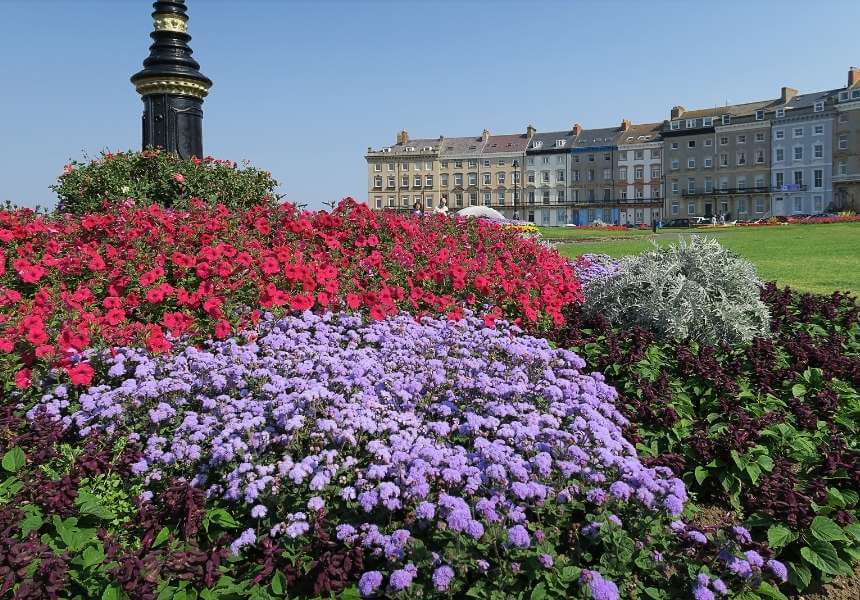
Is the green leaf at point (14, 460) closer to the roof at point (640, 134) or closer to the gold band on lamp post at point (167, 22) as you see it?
the gold band on lamp post at point (167, 22)

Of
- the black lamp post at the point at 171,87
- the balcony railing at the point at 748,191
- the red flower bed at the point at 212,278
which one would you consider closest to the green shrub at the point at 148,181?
the black lamp post at the point at 171,87

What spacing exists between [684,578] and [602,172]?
87725mm

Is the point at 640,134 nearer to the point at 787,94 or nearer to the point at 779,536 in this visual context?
the point at 787,94

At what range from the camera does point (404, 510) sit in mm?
2955

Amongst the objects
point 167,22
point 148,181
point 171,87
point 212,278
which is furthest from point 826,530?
point 167,22

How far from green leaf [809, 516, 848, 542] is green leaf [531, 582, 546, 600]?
54.9 inches

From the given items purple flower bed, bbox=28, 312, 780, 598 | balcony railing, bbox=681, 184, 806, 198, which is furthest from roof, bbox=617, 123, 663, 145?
purple flower bed, bbox=28, 312, 780, 598

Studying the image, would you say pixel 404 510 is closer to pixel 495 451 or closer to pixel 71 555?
pixel 495 451

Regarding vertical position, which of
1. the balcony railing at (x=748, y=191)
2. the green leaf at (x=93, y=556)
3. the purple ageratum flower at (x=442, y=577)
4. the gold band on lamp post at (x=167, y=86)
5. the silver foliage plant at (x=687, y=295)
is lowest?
the green leaf at (x=93, y=556)

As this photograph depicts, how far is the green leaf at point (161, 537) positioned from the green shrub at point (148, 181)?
696 cm

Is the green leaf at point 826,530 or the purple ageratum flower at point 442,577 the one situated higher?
the purple ageratum flower at point 442,577

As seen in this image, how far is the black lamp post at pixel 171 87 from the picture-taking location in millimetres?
10453

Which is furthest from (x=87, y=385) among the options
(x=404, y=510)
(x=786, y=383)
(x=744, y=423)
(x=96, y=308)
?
(x=786, y=383)

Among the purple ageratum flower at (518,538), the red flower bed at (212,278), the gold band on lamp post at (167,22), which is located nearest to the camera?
the purple ageratum flower at (518,538)
